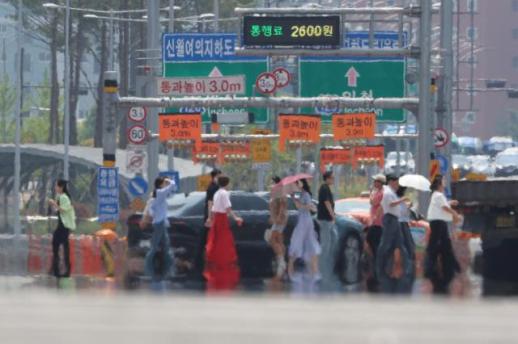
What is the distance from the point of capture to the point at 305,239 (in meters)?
27.3

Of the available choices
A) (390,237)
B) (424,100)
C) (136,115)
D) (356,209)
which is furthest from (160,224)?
(136,115)

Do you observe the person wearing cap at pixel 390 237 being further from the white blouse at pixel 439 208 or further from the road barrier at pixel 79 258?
the road barrier at pixel 79 258

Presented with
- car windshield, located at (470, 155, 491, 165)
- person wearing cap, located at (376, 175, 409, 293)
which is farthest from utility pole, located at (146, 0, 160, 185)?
car windshield, located at (470, 155, 491, 165)

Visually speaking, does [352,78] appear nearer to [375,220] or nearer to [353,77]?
[353,77]

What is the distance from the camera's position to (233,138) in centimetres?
5022

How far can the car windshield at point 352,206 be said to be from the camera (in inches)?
1293

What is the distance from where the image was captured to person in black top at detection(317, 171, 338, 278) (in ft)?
90.4

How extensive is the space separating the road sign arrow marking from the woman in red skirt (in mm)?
17699

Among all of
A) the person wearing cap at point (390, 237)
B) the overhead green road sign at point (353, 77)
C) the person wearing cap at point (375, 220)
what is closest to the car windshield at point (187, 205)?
the person wearing cap at point (375, 220)

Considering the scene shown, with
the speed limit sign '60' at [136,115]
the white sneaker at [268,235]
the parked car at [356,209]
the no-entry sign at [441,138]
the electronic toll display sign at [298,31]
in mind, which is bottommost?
the white sneaker at [268,235]

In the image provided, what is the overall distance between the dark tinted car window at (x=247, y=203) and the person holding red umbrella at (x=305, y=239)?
10.2 ft

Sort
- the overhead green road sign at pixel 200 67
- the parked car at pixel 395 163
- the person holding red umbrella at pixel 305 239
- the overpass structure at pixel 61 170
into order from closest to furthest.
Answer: the person holding red umbrella at pixel 305 239 → the overhead green road sign at pixel 200 67 → the overpass structure at pixel 61 170 → the parked car at pixel 395 163

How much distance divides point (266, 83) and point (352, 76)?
5695mm

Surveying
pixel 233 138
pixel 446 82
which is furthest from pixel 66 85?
pixel 446 82
